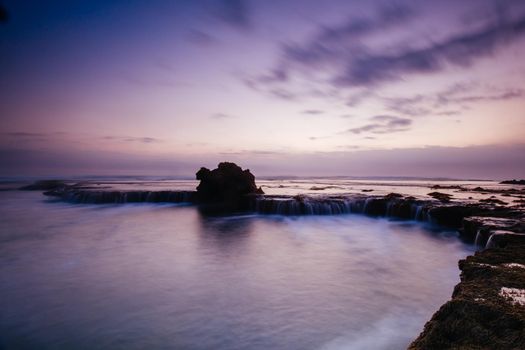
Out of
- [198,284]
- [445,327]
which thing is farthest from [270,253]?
[445,327]

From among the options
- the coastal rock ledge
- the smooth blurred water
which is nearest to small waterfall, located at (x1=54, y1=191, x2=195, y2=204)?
the smooth blurred water

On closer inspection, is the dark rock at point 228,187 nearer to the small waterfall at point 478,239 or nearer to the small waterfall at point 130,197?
the small waterfall at point 130,197

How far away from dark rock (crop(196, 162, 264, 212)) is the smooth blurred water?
30.1 ft

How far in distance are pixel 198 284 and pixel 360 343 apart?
4.27m

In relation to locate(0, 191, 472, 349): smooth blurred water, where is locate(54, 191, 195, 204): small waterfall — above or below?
above

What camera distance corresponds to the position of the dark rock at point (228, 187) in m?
24.8

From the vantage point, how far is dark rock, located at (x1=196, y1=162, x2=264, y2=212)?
81.5 feet

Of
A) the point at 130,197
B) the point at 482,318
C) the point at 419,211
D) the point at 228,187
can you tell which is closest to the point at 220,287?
the point at 482,318

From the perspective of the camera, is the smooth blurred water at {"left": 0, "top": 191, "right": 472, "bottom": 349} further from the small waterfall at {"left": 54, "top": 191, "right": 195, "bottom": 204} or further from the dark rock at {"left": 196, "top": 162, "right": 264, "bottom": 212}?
the small waterfall at {"left": 54, "top": 191, "right": 195, "bottom": 204}

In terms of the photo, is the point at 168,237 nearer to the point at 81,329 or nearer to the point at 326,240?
the point at 326,240

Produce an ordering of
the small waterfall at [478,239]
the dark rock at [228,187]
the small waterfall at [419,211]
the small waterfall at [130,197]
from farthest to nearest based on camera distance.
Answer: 1. the small waterfall at [130,197]
2. the dark rock at [228,187]
3. the small waterfall at [419,211]
4. the small waterfall at [478,239]

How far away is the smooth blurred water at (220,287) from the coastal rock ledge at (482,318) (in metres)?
2.26

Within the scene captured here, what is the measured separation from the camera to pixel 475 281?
12.1 feet

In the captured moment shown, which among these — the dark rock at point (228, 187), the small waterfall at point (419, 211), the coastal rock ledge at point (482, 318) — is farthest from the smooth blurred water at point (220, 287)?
the dark rock at point (228, 187)
